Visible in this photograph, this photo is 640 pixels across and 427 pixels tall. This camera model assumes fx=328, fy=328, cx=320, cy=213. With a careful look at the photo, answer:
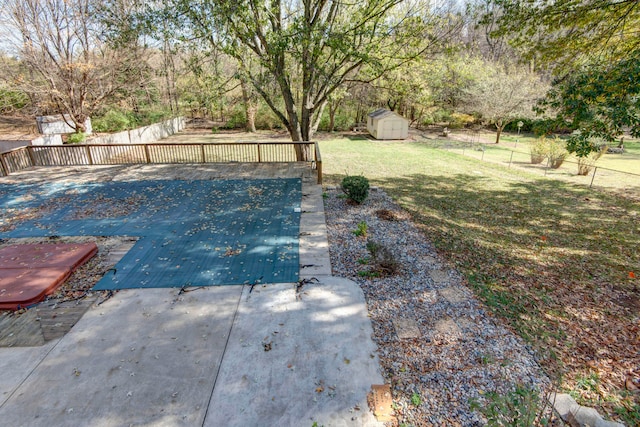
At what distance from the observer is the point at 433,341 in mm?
3545

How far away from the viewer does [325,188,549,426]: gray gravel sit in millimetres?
2859

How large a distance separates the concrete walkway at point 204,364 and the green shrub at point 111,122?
62.7ft

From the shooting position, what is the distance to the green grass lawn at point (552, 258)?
336 centimetres

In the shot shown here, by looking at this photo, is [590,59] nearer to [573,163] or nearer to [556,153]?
[573,163]

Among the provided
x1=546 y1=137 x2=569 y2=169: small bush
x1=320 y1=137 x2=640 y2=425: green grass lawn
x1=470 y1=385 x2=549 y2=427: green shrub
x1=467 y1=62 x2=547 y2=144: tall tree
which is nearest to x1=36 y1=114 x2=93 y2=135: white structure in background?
x1=320 y1=137 x2=640 y2=425: green grass lawn

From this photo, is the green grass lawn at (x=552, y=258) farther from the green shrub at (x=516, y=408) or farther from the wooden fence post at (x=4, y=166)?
the wooden fence post at (x=4, y=166)

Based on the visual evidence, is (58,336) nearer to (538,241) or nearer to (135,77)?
(538,241)

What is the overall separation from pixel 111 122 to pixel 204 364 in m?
21.2

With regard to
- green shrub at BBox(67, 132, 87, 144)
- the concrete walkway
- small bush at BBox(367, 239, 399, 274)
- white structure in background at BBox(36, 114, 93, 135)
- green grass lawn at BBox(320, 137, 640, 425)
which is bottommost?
green grass lawn at BBox(320, 137, 640, 425)

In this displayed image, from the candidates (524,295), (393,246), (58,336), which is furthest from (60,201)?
(524,295)

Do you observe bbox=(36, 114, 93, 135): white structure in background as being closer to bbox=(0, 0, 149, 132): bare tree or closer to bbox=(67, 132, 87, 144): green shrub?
bbox=(0, 0, 149, 132): bare tree

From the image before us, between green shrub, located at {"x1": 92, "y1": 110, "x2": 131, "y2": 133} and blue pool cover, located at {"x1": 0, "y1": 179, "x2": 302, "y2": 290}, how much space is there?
1182 centimetres

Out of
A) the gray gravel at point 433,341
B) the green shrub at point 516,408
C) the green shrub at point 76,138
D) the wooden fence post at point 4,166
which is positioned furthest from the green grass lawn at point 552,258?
the green shrub at point 76,138

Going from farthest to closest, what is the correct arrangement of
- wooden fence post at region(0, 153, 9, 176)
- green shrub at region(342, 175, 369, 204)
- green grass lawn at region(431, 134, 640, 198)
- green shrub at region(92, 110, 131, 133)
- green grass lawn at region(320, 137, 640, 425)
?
green shrub at region(92, 110, 131, 133) < green grass lawn at region(431, 134, 640, 198) < wooden fence post at region(0, 153, 9, 176) < green shrub at region(342, 175, 369, 204) < green grass lawn at region(320, 137, 640, 425)
